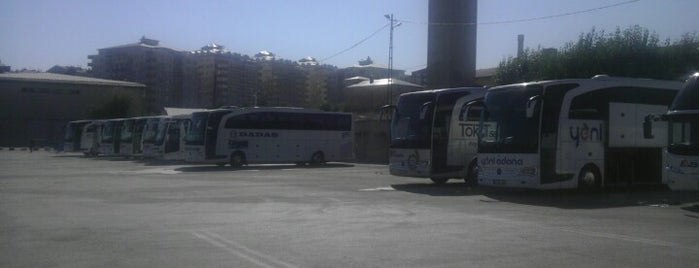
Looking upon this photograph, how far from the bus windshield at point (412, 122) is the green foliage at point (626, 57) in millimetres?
22784

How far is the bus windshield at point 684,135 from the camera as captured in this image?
14867mm

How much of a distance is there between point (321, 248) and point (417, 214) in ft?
15.5

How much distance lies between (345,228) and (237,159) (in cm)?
2494

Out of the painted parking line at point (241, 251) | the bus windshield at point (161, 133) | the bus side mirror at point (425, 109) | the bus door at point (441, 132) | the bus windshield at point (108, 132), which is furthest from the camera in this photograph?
the bus windshield at point (108, 132)

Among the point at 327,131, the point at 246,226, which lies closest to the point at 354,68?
the point at 327,131

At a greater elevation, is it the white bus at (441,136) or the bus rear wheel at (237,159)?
the white bus at (441,136)

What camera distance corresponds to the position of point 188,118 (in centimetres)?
3900

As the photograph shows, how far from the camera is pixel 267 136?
36.9 meters

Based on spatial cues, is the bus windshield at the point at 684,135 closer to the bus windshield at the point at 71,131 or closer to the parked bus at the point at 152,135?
the parked bus at the point at 152,135

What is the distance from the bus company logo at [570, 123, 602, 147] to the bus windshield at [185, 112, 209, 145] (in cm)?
2207

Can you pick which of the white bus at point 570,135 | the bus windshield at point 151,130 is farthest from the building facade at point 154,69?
the white bus at point 570,135

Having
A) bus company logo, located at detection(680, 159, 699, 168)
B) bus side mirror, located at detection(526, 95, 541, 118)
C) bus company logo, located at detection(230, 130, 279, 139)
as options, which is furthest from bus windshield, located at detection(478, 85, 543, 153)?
bus company logo, located at detection(230, 130, 279, 139)

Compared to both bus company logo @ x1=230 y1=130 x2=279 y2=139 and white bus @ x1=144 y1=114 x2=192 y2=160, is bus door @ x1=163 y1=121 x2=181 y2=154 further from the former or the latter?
bus company logo @ x1=230 y1=130 x2=279 y2=139

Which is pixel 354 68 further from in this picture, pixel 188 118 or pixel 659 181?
pixel 659 181
